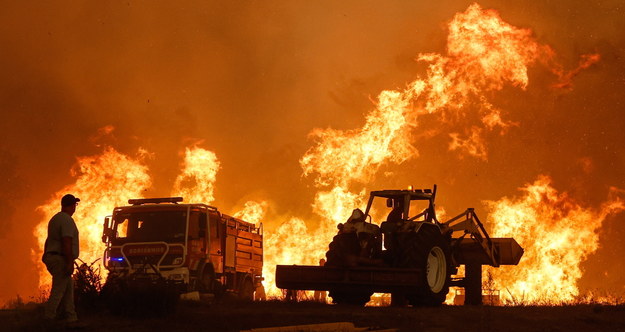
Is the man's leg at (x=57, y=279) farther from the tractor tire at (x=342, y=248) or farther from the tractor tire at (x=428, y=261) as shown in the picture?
the tractor tire at (x=428, y=261)

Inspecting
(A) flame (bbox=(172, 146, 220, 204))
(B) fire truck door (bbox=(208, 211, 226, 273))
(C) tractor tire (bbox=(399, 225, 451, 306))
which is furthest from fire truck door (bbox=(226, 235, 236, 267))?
(A) flame (bbox=(172, 146, 220, 204))

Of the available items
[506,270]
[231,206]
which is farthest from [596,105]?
[231,206]

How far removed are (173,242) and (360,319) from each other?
8545 millimetres

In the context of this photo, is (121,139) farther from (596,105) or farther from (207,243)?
(596,105)

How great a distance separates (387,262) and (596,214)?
2635 cm

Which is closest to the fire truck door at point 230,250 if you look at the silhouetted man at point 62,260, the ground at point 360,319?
the ground at point 360,319

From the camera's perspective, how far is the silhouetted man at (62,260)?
1128cm

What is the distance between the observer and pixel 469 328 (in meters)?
12.2

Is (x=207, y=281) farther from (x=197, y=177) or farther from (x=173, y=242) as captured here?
(x=197, y=177)

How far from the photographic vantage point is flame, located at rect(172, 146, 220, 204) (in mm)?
39125


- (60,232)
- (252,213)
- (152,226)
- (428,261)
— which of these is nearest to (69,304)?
(60,232)

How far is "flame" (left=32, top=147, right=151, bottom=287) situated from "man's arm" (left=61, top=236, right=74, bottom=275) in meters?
22.1

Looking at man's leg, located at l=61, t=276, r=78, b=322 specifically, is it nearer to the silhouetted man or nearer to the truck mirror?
the silhouetted man

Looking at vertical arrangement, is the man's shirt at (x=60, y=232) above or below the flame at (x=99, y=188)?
below
